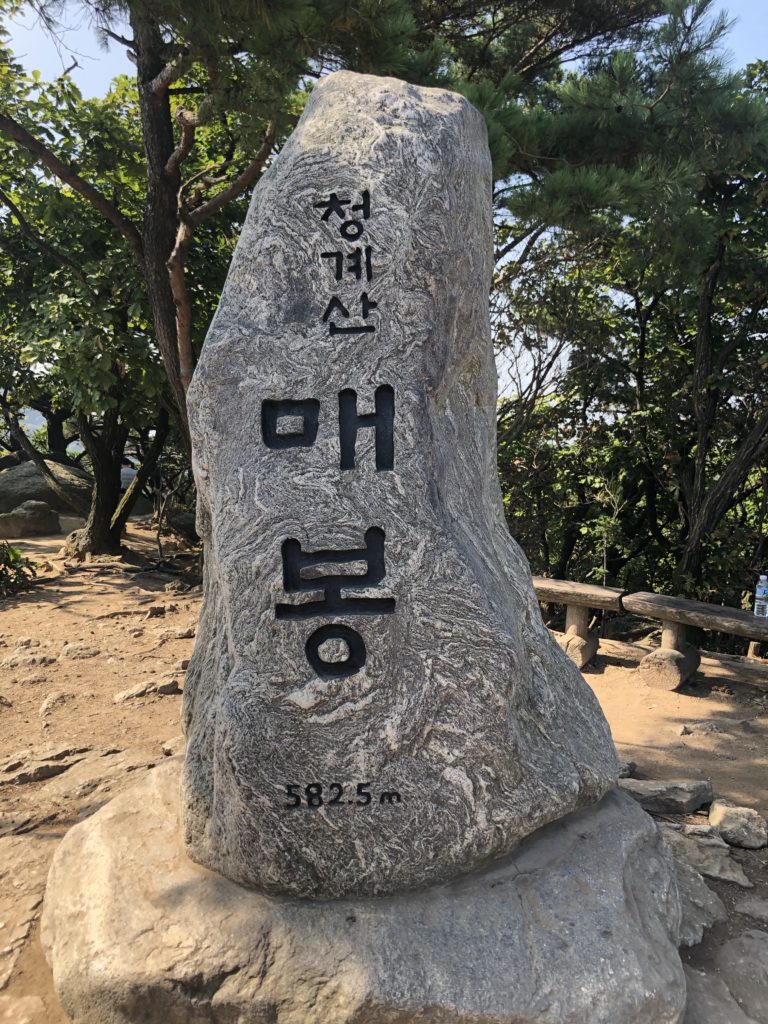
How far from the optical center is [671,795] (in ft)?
13.8

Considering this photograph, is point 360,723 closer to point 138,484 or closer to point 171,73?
point 171,73

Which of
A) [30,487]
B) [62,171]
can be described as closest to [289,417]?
[62,171]

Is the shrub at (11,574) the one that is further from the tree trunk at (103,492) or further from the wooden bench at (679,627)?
the wooden bench at (679,627)

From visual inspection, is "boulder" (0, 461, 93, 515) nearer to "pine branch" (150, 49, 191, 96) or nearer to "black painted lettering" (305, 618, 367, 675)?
Result: "pine branch" (150, 49, 191, 96)

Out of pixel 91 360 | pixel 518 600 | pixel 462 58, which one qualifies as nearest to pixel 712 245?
pixel 462 58

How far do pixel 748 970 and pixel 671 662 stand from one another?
12.6ft

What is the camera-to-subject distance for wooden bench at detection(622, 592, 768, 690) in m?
6.43

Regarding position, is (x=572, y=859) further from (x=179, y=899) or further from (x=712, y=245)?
(x=712, y=245)

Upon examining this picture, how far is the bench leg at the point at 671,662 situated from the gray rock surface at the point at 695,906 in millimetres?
3145

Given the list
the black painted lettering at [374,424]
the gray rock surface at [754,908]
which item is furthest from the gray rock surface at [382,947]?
the black painted lettering at [374,424]

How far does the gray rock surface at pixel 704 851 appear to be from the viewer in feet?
11.6

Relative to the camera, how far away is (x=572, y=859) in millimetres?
2855

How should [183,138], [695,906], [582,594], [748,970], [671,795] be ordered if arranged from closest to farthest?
[748,970], [695,906], [671,795], [183,138], [582,594]

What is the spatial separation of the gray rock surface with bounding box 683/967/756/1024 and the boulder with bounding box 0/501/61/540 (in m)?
11.0
